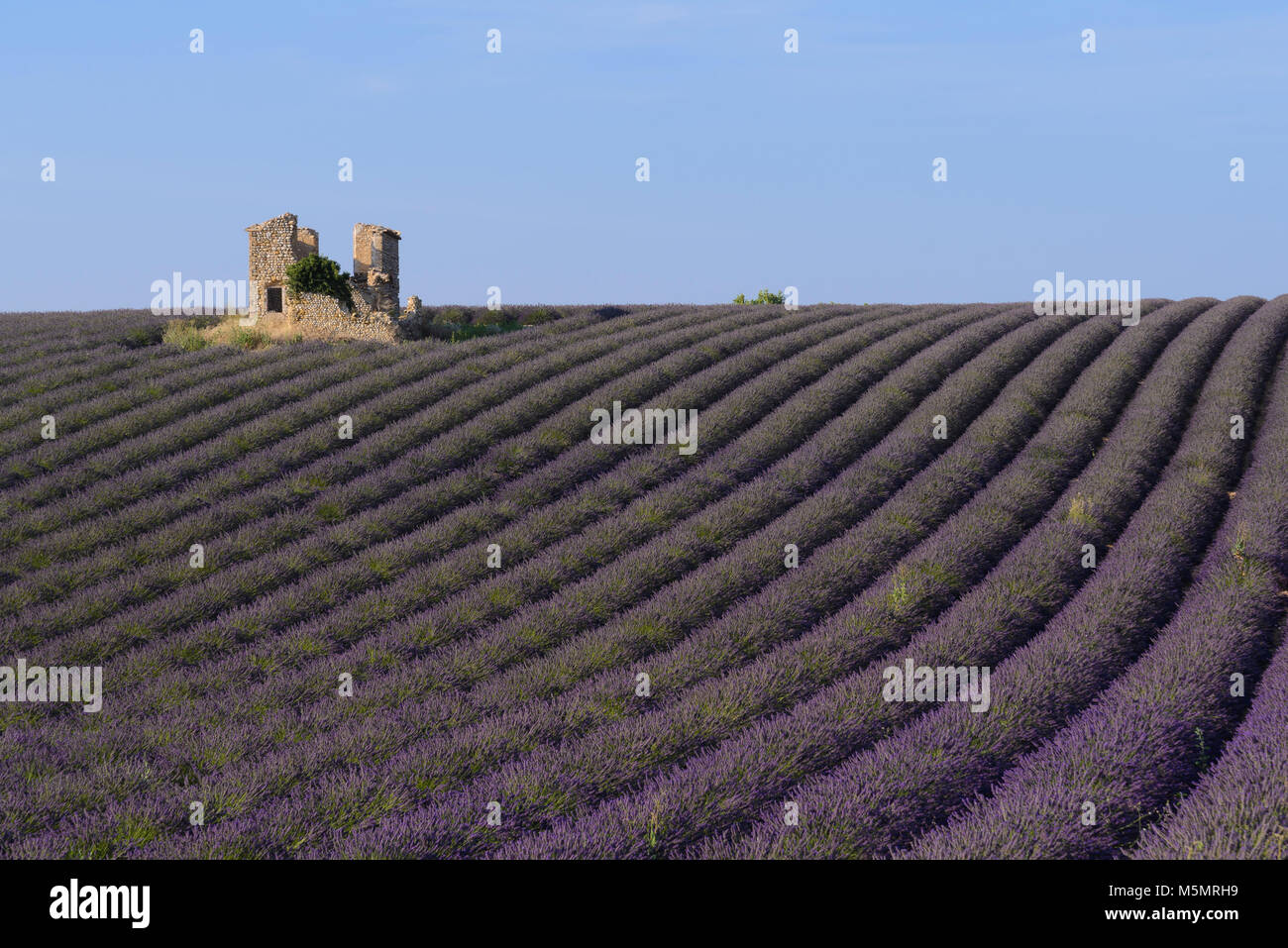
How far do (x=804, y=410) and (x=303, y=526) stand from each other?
22.5 feet

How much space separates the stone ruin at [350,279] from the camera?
17750 mm

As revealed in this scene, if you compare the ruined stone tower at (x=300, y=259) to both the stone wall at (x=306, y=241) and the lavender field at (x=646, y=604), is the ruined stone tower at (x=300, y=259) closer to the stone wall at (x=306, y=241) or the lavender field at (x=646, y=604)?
the stone wall at (x=306, y=241)

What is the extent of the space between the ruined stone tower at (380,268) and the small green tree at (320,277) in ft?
0.96

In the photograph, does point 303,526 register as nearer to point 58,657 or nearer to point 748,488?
point 58,657

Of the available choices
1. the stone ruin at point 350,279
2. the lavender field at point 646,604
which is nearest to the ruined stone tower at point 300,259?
the stone ruin at point 350,279

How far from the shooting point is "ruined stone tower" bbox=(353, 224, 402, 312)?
17734 mm

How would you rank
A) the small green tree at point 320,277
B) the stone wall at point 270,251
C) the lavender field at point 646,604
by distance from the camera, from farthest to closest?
the stone wall at point 270,251, the small green tree at point 320,277, the lavender field at point 646,604

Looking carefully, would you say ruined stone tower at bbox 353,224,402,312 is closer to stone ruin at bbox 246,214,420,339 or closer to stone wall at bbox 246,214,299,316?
stone ruin at bbox 246,214,420,339

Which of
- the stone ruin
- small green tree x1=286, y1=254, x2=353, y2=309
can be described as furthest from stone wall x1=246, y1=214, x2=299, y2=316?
small green tree x1=286, y1=254, x2=353, y2=309

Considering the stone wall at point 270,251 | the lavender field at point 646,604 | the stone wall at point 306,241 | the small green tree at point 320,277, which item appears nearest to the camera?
the lavender field at point 646,604

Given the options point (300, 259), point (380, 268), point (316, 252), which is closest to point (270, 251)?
point (300, 259)
